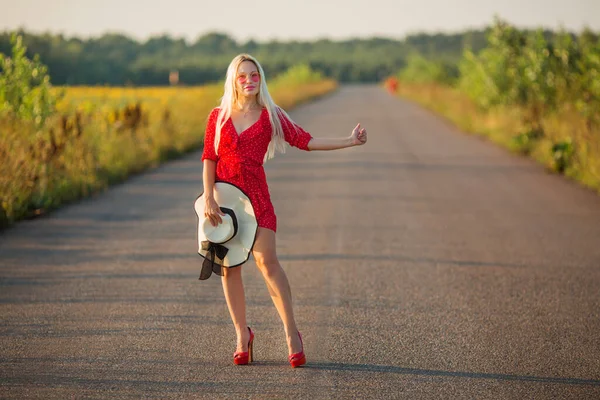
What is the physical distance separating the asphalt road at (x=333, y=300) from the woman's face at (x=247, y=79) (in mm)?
1611

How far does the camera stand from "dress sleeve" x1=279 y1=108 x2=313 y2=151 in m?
5.23

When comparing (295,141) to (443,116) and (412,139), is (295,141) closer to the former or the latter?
(412,139)

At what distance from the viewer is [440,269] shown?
26.1 feet

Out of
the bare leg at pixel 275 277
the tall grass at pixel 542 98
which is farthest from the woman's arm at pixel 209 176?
the tall grass at pixel 542 98

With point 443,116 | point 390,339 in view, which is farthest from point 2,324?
point 443,116

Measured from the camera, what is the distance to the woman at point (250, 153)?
200 inches

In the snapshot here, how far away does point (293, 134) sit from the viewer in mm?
5230

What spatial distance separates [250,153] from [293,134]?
0.98 feet

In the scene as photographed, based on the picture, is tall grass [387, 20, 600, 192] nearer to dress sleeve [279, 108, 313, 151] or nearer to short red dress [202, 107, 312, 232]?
dress sleeve [279, 108, 313, 151]

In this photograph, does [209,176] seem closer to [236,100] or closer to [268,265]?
[236,100]

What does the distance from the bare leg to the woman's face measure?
80cm

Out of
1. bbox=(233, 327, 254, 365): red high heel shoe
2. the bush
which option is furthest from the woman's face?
the bush

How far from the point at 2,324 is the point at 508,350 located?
11.1 feet

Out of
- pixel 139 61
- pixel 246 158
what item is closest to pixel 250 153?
pixel 246 158
